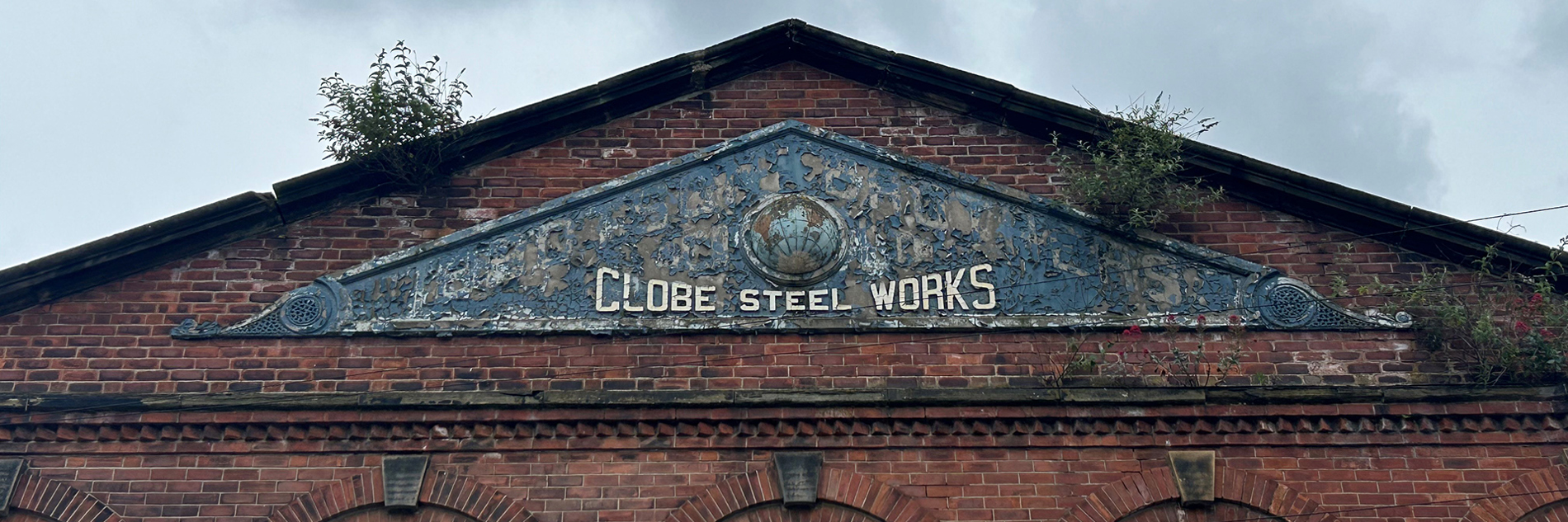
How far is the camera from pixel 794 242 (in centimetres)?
895

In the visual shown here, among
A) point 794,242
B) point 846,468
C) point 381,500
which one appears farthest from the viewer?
point 794,242

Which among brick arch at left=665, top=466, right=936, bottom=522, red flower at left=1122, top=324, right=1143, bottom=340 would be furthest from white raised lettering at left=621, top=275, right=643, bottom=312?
red flower at left=1122, top=324, right=1143, bottom=340

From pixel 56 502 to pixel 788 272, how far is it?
15.1 feet

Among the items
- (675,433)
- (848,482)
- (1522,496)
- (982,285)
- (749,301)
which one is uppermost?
(982,285)

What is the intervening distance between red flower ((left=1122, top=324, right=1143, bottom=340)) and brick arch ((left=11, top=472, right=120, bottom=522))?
20.3 ft

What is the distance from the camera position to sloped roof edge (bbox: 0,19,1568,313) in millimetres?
8883

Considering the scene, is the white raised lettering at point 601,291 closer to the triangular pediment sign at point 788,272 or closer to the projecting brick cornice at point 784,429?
the triangular pediment sign at point 788,272

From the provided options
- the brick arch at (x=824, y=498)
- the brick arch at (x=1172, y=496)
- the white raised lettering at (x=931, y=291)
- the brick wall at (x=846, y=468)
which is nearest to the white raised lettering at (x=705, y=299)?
the brick wall at (x=846, y=468)

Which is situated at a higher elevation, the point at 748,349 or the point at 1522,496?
the point at 748,349

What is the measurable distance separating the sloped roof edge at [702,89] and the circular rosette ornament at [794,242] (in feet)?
4.09

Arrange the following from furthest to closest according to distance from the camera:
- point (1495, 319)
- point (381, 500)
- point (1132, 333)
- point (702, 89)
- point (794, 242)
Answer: point (702, 89) < point (794, 242) < point (1495, 319) < point (1132, 333) < point (381, 500)

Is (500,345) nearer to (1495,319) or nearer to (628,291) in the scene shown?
(628,291)

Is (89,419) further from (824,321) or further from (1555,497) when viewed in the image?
(1555,497)

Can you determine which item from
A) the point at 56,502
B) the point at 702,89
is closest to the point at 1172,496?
the point at 702,89
